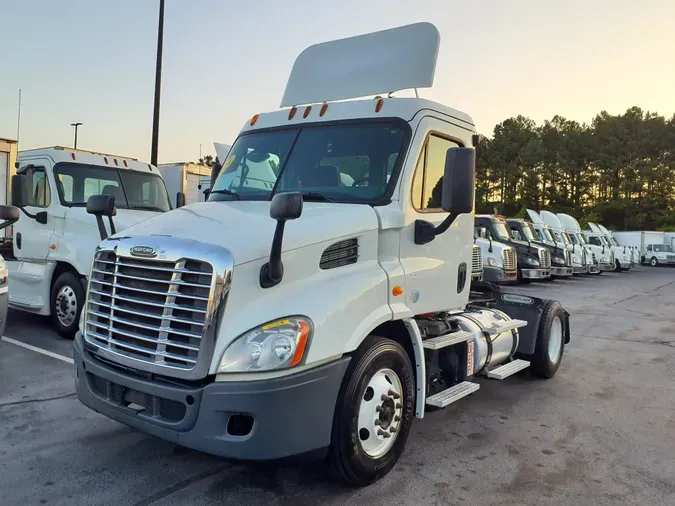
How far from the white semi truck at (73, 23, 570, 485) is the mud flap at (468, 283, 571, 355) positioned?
149 cm

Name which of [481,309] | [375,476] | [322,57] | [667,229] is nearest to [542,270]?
[481,309]

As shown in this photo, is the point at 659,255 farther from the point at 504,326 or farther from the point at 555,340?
the point at 504,326

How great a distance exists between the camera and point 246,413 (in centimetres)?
310

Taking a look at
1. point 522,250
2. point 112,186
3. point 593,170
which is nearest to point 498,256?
point 522,250

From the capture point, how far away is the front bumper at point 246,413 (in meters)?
3.11

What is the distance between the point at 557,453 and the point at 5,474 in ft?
12.8

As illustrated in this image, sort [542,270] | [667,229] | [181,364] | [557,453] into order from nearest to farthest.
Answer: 1. [181,364]
2. [557,453]
3. [542,270]
4. [667,229]

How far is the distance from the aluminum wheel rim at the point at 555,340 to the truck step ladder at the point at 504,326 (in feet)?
2.37

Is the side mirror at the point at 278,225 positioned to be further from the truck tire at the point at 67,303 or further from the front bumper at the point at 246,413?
the truck tire at the point at 67,303

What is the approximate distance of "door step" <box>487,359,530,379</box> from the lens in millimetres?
5438

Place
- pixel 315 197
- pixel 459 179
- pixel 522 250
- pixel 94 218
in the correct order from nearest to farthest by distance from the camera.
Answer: pixel 459 179 → pixel 315 197 → pixel 94 218 → pixel 522 250

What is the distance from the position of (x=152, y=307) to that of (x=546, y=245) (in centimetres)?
2261

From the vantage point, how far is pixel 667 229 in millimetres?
54375

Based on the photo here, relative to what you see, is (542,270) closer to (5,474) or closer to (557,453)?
(557,453)
